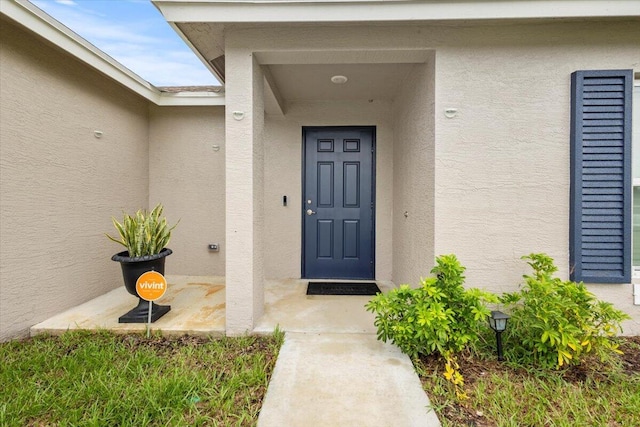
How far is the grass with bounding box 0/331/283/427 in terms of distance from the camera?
162 centimetres

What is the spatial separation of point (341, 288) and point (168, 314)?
200 cm

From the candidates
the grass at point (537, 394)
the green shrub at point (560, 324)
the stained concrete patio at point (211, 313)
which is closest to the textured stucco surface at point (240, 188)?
the stained concrete patio at point (211, 313)

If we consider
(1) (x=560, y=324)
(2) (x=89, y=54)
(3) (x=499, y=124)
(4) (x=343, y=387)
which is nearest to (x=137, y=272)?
(4) (x=343, y=387)

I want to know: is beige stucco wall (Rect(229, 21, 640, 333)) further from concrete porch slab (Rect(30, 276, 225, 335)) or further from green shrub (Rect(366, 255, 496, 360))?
concrete porch slab (Rect(30, 276, 225, 335))

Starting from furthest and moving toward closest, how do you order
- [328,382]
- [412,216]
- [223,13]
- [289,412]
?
[412,216]
[223,13]
[328,382]
[289,412]

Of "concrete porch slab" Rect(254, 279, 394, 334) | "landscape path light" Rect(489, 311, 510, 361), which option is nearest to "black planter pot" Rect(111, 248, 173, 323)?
"concrete porch slab" Rect(254, 279, 394, 334)

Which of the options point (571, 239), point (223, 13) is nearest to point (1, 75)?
point (223, 13)

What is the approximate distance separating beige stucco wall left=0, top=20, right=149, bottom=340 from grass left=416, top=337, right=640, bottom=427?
Answer: 3.44 meters

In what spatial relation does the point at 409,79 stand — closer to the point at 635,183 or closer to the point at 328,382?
the point at 635,183

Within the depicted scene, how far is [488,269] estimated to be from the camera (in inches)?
99.1

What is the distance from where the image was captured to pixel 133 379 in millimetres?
1925

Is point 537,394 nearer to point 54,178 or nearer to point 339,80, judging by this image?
point 339,80

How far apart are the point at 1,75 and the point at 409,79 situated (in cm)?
375

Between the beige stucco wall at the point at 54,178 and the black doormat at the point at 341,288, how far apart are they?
8.41 feet
